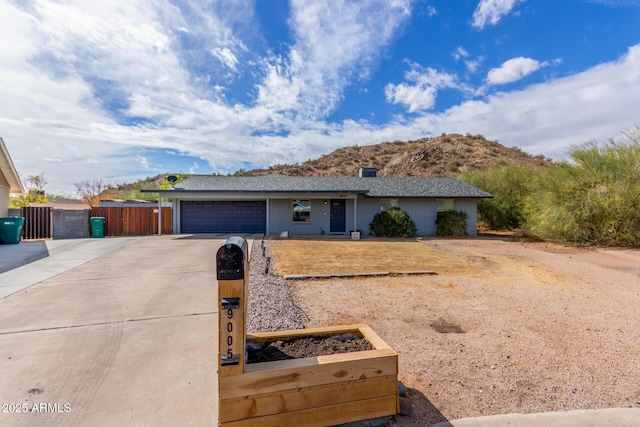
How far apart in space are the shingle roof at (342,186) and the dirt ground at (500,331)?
28.9ft

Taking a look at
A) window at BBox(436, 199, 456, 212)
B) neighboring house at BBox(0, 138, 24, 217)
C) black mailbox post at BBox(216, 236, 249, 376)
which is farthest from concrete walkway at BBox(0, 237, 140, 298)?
window at BBox(436, 199, 456, 212)

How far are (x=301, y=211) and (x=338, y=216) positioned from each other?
2.10 meters

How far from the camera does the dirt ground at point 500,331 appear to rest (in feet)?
8.62

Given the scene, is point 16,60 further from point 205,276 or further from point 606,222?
point 606,222

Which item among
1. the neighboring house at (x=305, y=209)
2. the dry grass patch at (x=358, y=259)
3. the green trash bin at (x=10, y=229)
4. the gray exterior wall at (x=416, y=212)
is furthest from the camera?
the gray exterior wall at (x=416, y=212)

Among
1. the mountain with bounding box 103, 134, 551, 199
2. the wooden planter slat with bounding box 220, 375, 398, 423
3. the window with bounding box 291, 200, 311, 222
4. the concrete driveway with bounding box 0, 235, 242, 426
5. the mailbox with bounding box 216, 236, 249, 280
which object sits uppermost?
the mountain with bounding box 103, 134, 551, 199

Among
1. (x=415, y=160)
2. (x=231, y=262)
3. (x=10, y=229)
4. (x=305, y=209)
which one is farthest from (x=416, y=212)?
(x=415, y=160)

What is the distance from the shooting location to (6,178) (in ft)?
45.3

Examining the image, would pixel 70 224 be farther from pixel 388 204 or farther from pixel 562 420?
pixel 562 420

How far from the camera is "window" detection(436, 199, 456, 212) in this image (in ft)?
55.2

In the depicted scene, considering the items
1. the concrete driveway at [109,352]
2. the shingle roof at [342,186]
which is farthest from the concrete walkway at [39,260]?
the shingle roof at [342,186]

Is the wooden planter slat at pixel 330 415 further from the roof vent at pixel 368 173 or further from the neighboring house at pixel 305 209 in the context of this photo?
the roof vent at pixel 368 173

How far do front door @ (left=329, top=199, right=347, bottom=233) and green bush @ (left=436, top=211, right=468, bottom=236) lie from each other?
5287 millimetres

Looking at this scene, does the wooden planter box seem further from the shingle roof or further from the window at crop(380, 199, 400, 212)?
the window at crop(380, 199, 400, 212)
